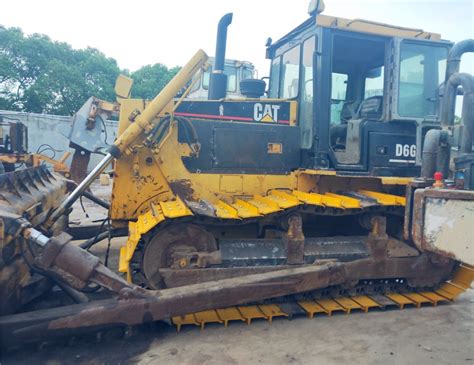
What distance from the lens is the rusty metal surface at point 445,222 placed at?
252cm

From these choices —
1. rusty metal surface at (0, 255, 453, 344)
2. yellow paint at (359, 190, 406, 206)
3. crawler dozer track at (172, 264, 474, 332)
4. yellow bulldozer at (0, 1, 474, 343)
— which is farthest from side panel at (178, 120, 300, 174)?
crawler dozer track at (172, 264, 474, 332)

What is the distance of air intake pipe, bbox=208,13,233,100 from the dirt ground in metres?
2.71

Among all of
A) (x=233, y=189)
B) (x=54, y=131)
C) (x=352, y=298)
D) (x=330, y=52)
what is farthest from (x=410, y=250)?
(x=54, y=131)

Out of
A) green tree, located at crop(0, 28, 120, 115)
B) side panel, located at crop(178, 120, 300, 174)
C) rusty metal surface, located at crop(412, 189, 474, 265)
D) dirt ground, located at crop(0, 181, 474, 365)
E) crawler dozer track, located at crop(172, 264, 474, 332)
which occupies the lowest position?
dirt ground, located at crop(0, 181, 474, 365)

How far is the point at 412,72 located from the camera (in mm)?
4602

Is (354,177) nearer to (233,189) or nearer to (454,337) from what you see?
(233,189)

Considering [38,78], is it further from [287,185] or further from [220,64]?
[287,185]

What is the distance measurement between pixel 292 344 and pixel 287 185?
179cm

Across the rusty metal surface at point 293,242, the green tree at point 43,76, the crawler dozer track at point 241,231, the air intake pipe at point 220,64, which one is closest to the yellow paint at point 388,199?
the crawler dozer track at point 241,231

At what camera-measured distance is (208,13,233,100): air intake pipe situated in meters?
4.76

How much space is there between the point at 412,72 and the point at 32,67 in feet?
93.7

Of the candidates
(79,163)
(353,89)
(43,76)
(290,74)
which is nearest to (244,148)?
(290,74)

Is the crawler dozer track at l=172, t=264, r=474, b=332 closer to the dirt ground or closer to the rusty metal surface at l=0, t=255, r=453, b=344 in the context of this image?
the dirt ground

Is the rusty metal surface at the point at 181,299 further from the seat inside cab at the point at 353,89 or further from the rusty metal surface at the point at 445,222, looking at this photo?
the seat inside cab at the point at 353,89
